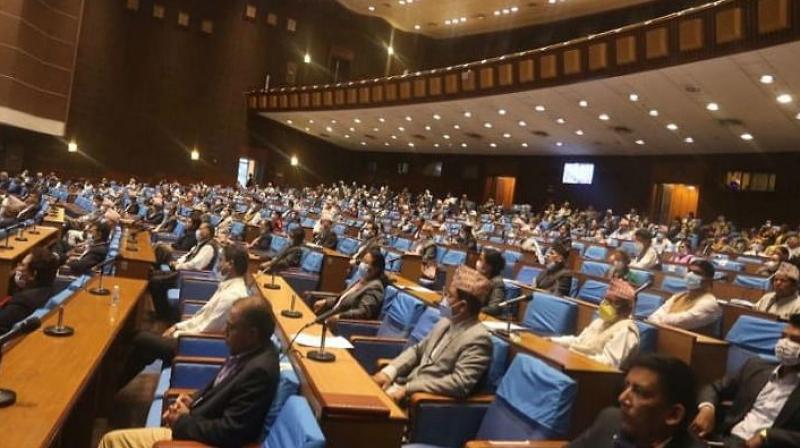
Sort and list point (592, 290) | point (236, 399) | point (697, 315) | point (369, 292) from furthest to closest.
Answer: point (592, 290), point (369, 292), point (697, 315), point (236, 399)

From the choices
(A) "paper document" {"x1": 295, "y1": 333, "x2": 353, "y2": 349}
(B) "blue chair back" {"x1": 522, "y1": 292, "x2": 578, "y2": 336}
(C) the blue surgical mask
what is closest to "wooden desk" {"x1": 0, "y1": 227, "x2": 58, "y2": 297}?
(A) "paper document" {"x1": 295, "y1": 333, "x2": 353, "y2": 349}

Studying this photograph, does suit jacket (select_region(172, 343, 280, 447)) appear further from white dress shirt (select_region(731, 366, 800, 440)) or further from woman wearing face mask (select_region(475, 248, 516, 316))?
woman wearing face mask (select_region(475, 248, 516, 316))

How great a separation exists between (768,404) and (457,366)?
4.35 ft

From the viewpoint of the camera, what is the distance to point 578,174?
19.9 metres

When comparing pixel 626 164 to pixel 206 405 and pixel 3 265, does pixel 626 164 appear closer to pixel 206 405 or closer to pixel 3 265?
pixel 3 265

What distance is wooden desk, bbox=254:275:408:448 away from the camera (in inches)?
93.4

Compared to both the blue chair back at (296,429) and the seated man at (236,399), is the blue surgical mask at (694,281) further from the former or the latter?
the blue chair back at (296,429)

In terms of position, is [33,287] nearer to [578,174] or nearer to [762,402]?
[762,402]

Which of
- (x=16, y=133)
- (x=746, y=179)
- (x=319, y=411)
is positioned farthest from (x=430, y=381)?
(x=16, y=133)

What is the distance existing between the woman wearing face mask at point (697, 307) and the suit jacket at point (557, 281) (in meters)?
1.31

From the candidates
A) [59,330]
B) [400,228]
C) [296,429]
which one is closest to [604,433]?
[296,429]

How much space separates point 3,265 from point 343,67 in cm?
2059

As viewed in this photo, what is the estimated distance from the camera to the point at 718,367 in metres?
3.88

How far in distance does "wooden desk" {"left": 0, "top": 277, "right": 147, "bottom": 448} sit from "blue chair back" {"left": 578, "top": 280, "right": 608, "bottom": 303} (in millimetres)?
3595
